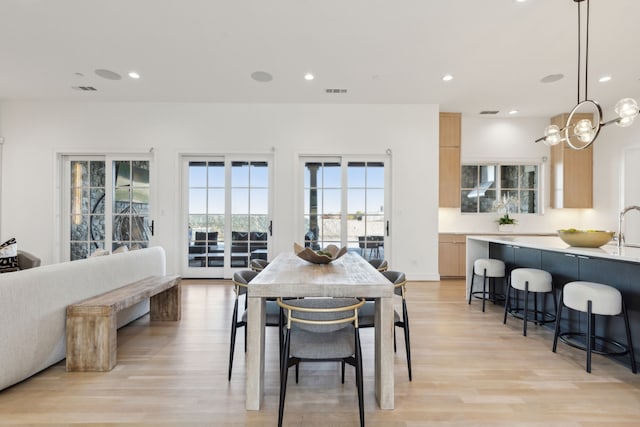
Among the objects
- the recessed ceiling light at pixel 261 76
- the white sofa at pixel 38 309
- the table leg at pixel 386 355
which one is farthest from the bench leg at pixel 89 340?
the recessed ceiling light at pixel 261 76

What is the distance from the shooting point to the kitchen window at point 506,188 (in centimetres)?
630

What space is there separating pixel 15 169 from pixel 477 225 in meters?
8.48

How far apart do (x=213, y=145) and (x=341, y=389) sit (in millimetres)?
4549

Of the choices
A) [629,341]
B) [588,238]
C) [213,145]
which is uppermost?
[213,145]

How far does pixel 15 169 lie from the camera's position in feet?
17.4

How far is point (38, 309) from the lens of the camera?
2.09 metres

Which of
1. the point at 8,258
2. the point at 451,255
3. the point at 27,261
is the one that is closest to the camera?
the point at 8,258

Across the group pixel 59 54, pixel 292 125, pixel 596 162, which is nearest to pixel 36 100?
pixel 59 54

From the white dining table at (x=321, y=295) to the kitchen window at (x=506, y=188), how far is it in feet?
17.1

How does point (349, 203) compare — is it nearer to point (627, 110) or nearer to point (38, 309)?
point (627, 110)

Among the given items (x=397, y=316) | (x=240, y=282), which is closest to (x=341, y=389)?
(x=397, y=316)

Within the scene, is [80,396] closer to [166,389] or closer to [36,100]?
[166,389]

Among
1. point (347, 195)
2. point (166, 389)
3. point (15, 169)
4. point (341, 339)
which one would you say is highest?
point (15, 169)

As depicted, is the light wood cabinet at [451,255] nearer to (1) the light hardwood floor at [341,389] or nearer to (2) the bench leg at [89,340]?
(1) the light hardwood floor at [341,389]
